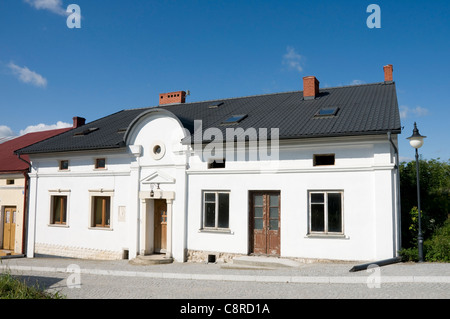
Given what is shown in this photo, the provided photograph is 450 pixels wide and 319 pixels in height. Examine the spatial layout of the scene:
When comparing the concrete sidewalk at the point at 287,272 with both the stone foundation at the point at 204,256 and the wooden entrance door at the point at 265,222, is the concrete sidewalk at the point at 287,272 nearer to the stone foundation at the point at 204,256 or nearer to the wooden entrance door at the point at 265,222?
the stone foundation at the point at 204,256

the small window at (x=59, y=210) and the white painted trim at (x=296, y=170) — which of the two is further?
the small window at (x=59, y=210)

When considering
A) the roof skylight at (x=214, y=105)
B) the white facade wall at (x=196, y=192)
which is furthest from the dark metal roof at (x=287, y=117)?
the white facade wall at (x=196, y=192)

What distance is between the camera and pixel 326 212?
12.5m

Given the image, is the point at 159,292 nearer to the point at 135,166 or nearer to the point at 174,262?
the point at 174,262

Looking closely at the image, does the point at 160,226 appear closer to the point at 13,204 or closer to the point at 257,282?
the point at 257,282

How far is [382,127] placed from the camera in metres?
11.7

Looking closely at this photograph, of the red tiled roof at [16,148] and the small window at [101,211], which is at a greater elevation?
the red tiled roof at [16,148]

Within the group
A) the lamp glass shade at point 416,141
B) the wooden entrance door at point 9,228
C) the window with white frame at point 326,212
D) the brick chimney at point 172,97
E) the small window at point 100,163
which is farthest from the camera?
the brick chimney at point 172,97

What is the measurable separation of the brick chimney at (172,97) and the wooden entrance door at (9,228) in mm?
9518

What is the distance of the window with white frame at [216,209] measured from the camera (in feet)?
45.9

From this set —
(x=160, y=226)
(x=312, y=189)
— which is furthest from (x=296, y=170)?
(x=160, y=226)

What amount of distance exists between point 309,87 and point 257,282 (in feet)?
32.7

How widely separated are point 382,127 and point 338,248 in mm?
4013
